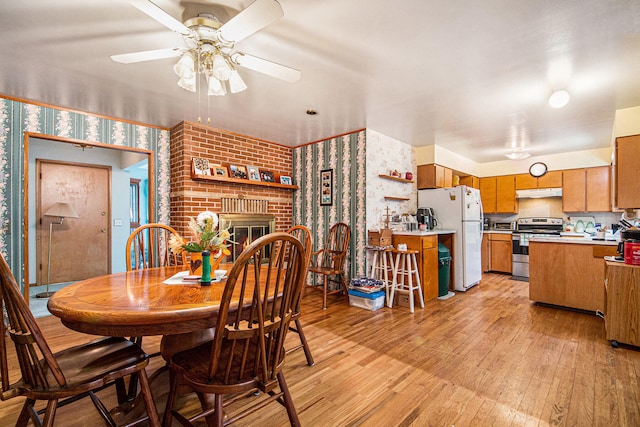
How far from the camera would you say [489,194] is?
5863 mm

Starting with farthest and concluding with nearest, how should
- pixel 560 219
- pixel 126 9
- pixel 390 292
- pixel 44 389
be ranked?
pixel 560 219
pixel 390 292
pixel 126 9
pixel 44 389

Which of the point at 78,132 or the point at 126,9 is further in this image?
the point at 78,132

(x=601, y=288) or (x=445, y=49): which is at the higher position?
(x=445, y=49)

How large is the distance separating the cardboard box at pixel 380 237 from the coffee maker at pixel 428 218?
1.00 m

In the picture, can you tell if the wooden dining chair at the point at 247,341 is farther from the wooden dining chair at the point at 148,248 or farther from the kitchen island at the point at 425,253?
the kitchen island at the point at 425,253

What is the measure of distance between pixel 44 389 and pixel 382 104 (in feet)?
10.0

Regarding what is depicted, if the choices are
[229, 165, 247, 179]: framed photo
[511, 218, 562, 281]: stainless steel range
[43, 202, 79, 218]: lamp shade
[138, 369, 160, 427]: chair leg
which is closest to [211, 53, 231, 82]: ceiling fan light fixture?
[138, 369, 160, 427]: chair leg

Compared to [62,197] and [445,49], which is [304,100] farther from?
[62,197]

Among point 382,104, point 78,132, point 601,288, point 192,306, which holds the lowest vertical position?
point 601,288

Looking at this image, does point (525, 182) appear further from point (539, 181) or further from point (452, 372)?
point (452, 372)

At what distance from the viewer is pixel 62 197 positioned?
4.54 metres

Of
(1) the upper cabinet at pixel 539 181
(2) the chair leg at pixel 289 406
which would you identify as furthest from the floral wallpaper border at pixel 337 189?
(1) the upper cabinet at pixel 539 181

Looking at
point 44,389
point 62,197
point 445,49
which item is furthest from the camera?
point 62,197

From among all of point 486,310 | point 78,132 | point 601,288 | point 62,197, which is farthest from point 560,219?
point 62,197
